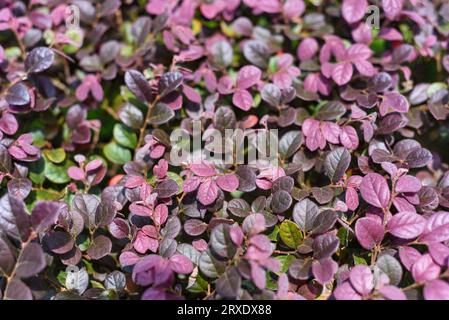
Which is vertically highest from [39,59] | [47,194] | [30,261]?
[39,59]

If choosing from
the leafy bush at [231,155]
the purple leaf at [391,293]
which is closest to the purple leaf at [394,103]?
the leafy bush at [231,155]

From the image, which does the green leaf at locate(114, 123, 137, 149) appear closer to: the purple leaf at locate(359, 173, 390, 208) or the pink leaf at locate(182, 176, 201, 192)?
the pink leaf at locate(182, 176, 201, 192)

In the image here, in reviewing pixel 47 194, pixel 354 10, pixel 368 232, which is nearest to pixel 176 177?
pixel 47 194

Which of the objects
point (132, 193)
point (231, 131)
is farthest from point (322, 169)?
point (132, 193)

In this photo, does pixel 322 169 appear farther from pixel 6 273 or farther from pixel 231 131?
pixel 6 273

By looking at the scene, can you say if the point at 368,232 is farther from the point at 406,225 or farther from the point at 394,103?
the point at 394,103
